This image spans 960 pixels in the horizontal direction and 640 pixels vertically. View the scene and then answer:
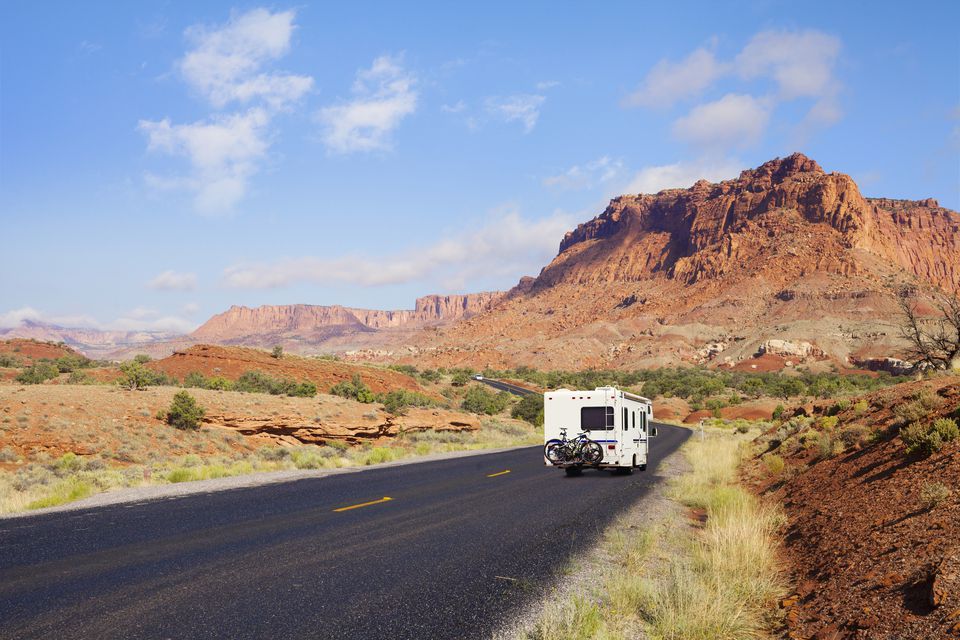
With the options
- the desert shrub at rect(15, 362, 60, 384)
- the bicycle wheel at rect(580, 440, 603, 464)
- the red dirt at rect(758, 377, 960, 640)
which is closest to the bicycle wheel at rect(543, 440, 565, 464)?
the bicycle wheel at rect(580, 440, 603, 464)

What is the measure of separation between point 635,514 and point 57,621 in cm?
941

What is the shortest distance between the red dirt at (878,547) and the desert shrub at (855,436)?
0.83 meters

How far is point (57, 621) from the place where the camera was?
17.2ft

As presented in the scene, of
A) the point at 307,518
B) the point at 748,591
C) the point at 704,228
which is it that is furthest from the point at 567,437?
the point at 704,228

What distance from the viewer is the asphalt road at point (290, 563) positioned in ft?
17.7

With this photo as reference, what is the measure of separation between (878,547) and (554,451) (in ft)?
40.1

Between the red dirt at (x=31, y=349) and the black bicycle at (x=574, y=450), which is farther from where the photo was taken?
the red dirt at (x=31, y=349)

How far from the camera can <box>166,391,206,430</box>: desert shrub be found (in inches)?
981

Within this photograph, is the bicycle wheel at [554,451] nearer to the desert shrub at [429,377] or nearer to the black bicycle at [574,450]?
the black bicycle at [574,450]

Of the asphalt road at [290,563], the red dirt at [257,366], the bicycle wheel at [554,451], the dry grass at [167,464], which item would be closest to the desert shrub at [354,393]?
the red dirt at [257,366]

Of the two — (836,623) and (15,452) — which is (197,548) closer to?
(836,623)

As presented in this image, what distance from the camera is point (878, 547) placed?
22.5ft

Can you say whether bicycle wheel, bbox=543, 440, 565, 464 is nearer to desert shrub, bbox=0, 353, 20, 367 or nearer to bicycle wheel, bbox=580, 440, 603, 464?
bicycle wheel, bbox=580, 440, 603, 464

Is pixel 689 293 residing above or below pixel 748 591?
above
